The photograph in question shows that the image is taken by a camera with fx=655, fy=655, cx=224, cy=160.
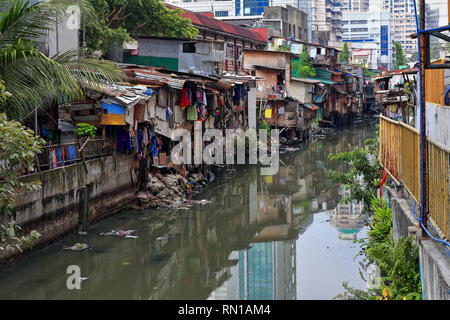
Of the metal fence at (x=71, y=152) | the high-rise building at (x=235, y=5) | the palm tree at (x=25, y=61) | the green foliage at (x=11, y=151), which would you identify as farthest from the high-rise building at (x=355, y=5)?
the green foliage at (x=11, y=151)

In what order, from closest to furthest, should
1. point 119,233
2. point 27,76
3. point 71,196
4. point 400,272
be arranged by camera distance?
point 400,272
point 27,76
point 71,196
point 119,233

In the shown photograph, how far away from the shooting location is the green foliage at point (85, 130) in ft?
47.3

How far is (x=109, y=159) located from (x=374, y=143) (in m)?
6.99

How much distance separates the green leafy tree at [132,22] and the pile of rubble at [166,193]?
6.11 meters

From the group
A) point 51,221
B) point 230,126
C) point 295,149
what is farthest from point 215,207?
point 295,149

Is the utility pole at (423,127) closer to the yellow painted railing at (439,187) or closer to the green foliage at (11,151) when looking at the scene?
the yellow painted railing at (439,187)

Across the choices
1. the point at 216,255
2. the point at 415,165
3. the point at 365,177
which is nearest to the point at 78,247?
the point at 216,255

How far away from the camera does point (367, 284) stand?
32.7 feet

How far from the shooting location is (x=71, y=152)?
13.6 m

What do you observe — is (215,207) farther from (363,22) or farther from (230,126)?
(363,22)

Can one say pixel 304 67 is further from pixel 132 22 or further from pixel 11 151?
pixel 11 151

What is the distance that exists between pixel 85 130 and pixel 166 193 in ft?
10.8
